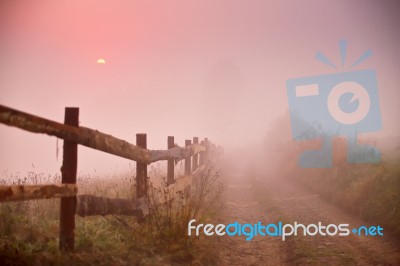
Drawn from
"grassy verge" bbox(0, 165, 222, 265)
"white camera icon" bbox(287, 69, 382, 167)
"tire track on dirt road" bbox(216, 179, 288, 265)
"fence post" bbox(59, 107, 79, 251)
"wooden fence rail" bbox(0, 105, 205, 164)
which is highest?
"white camera icon" bbox(287, 69, 382, 167)

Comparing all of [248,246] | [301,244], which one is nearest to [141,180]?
[248,246]

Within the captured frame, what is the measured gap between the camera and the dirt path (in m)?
5.70

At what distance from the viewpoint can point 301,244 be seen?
6.35 m

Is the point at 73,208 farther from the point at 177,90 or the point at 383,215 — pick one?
the point at 177,90

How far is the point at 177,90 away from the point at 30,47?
121637 millimetres

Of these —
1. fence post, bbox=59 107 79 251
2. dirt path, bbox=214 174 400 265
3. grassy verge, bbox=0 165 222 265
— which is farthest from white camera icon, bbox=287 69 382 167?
fence post, bbox=59 107 79 251

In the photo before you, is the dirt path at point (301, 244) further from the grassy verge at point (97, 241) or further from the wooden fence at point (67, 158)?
the wooden fence at point (67, 158)

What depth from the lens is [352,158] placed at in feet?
40.7

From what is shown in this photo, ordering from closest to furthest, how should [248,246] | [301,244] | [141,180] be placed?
[141,180] < [301,244] < [248,246]

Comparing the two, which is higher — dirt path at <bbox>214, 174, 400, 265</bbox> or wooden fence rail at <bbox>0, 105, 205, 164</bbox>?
wooden fence rail at <bbox>0, 105, 205, 164</bbox>

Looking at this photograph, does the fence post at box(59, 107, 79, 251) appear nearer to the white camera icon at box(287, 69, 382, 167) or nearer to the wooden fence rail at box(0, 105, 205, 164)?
the wooden fence rail at box(0, 105, 205, 164)

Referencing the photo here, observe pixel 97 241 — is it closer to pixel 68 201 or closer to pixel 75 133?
pixel 68 201

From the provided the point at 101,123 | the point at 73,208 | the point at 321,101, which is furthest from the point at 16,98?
the point at 73,208

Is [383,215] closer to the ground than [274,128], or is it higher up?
closer to the ground
